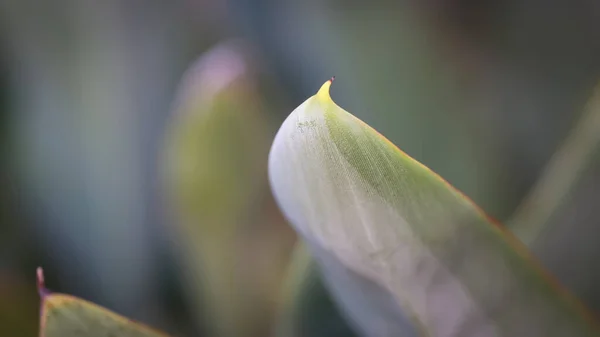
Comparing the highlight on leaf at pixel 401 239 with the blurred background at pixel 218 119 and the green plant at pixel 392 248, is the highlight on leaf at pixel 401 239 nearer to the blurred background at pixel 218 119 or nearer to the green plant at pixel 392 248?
the green plant at pixel 392 248

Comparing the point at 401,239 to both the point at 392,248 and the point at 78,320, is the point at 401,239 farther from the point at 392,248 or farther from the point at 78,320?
the point at 78,320

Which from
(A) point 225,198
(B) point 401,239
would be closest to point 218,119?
(A) point 225,198

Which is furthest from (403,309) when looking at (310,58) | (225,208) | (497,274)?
(310,58)

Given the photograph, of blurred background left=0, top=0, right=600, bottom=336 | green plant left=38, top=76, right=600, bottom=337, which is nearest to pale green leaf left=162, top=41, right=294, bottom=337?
blurred background left=0, top=0, right=600, bottom=336

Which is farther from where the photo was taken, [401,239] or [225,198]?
[225,198]

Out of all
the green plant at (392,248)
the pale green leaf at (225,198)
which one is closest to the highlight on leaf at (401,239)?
the green plant at (392,248)

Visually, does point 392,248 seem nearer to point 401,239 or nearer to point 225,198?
point 401,239

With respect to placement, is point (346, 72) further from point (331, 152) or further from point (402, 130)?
point (331, 152)
